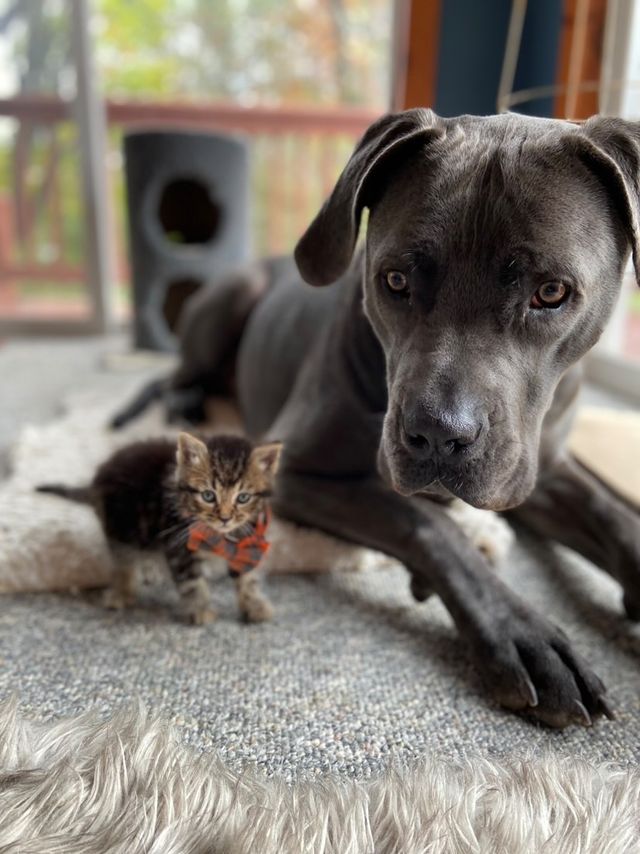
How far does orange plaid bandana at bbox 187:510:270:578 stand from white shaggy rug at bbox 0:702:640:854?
1.02 ft

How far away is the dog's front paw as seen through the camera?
3.13 feet

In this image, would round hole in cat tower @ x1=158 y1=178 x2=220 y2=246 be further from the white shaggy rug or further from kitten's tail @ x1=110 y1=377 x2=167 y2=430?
the white shaggy rug

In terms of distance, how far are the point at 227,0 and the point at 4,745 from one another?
4.98 metres

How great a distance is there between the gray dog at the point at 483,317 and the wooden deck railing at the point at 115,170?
11.2ft

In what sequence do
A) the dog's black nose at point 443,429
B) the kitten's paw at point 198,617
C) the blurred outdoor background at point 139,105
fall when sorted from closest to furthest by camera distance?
the dog's black nose at point 443,429, the kitten's paw at point 198,617, the blurred outdoor background at point 139,105

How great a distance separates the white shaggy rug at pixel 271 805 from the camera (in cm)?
70

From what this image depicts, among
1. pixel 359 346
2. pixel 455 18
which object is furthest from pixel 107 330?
pixel 359 346

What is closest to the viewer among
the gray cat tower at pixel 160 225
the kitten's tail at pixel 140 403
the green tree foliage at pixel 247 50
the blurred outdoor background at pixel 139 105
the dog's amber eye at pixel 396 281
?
the dog's amber eye at pixel 396 281

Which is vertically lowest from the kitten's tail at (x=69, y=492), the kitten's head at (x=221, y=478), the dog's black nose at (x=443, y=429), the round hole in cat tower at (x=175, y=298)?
the round hole in cat tower at (x=175, y=298)

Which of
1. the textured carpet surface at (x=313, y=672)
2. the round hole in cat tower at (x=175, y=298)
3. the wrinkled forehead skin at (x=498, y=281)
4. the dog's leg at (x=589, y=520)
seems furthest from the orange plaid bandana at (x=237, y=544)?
the round hole in cat tower at (x=175, y=298)

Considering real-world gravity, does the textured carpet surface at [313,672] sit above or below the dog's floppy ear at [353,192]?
below

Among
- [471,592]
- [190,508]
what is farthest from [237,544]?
[471,592]

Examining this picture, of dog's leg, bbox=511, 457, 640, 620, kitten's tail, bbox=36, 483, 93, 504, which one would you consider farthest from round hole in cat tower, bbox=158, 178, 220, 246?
dog's leg, bbox=511, 457, 640, 620

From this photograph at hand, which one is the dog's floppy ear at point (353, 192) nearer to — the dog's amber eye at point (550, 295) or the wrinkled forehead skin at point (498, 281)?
the wrinkled forehead skin at point (498, 281)
